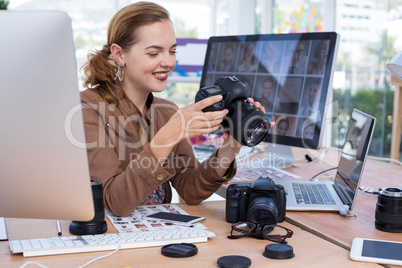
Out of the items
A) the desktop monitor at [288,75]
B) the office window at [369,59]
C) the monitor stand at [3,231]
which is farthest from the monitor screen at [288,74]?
the office window at [369,59]

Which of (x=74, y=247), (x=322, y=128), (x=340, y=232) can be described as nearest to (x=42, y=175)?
(x=74, y=247)

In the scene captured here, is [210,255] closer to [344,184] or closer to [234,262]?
[234,262]

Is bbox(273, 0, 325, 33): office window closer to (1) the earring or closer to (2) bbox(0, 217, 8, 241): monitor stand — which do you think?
(1) the earring

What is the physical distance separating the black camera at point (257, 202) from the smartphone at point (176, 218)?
89mm

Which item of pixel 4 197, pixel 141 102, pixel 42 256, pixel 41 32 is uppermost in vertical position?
pixel 41 32

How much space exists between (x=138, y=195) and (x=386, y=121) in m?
2.79

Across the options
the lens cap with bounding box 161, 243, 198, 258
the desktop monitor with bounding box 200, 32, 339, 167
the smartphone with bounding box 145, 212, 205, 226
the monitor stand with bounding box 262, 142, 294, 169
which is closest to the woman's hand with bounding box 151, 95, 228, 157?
the smartphone with bounding box 145, 212, 205, 226

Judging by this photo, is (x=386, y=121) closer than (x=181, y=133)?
No

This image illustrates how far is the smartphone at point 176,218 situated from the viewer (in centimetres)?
119

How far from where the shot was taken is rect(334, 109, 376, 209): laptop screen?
1303 mm

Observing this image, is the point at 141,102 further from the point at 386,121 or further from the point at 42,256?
the point at 386,121

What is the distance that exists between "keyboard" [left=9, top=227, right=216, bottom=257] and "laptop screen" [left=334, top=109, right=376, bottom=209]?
0.47 metres

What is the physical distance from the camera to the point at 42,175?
0.82 meters

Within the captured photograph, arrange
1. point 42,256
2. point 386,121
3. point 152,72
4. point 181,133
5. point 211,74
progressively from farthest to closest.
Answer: point 386,121 → point 211,74 → point 152,72 → point 181,133 → point 42,256
